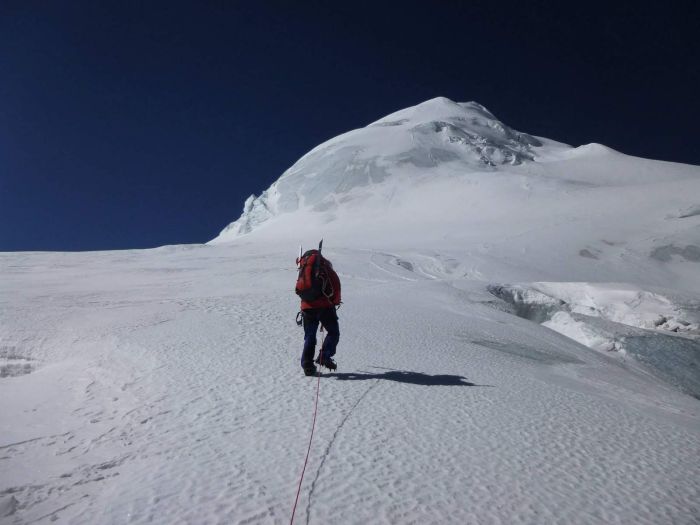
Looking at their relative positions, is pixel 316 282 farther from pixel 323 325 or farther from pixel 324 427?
pixel 324 427

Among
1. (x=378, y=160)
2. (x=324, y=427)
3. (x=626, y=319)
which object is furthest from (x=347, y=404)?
(x=378, y=160)

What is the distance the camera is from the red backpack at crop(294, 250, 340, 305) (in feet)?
16.6

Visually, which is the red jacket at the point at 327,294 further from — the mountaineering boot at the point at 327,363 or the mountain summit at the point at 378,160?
the mountain summit at the point at 378,160

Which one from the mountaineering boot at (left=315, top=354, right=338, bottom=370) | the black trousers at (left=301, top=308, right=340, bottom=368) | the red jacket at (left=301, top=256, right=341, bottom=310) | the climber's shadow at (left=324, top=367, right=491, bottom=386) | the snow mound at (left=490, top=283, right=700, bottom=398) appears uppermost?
the red jacket at (left=301, top=256, right=341, bottom=310)

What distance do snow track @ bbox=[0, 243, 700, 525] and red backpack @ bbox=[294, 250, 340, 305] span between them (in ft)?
3.00

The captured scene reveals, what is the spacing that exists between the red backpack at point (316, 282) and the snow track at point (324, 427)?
914 millimetres

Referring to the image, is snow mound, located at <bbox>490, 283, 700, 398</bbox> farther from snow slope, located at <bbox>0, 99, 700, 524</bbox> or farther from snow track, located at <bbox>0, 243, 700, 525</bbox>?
snow track, located at <bbox>0, 243, 700, 525</bbox>

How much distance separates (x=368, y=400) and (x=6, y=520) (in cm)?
281

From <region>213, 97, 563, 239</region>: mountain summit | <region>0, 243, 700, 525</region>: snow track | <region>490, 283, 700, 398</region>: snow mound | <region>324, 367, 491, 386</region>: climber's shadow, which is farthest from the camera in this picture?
<region>213, 97, 563, 239</region>: mountain summit

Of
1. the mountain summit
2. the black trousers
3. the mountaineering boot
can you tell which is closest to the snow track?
the mountaineering boot

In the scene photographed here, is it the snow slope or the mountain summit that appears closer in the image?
the snow slope

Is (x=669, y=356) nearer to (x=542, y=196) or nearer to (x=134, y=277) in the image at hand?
(x=134, y=277)

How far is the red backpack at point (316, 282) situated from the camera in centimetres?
507

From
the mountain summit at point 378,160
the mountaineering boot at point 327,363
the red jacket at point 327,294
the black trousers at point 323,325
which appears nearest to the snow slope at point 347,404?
the mountaineering boot at point 327,363
